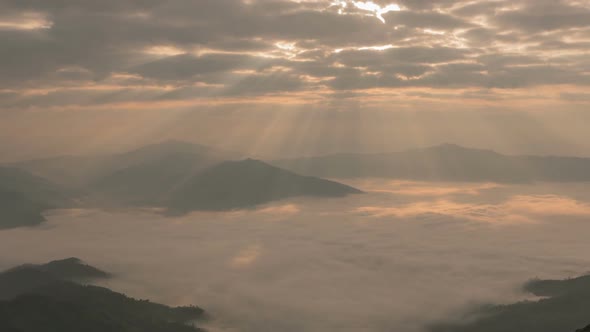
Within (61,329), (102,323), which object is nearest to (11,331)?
(61,329)

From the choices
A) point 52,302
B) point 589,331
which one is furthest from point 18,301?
point 589,331

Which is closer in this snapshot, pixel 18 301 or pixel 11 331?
pixel 11 331

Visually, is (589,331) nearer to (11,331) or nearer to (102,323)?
(102,323)

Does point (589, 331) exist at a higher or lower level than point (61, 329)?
higher

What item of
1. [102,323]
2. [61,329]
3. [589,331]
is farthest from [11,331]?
[589,331]

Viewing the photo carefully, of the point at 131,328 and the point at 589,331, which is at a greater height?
the point at 589,331

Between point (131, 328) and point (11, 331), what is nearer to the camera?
point (11, 331)

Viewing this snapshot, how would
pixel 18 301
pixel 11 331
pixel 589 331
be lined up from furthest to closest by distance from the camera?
pixel 18 301 < pixel 11 331 < pixel 589 331

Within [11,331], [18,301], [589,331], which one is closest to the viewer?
[589,331]
